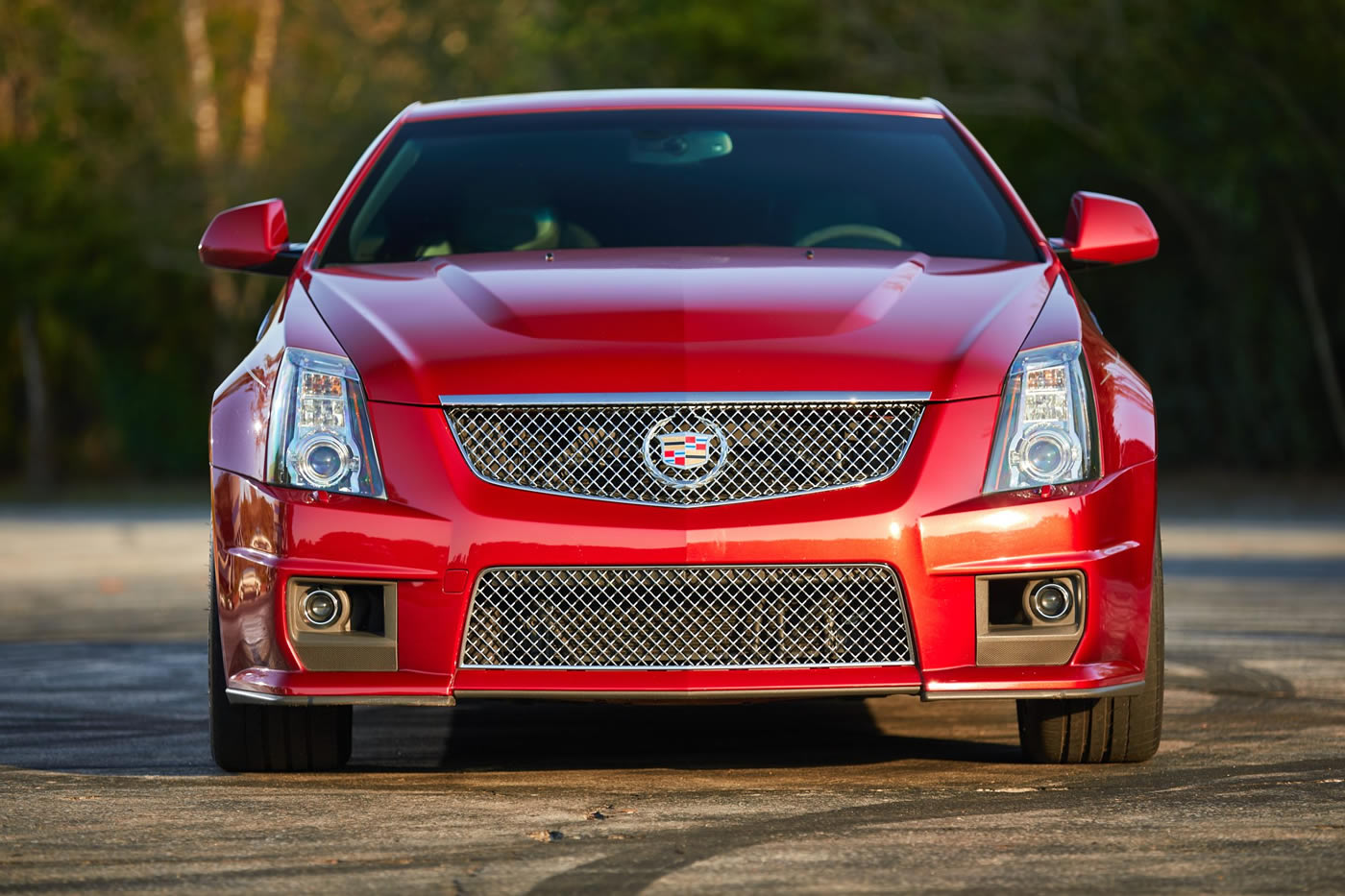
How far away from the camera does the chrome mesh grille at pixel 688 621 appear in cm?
489

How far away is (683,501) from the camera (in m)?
Answer: 4.87

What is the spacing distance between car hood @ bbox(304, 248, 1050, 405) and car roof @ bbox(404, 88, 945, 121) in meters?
1.16

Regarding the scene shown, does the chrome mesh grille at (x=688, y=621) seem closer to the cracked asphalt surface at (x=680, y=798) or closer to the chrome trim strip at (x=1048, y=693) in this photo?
the chrome trim strip at (x=1048, y=693)

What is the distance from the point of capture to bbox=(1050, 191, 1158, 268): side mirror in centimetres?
614

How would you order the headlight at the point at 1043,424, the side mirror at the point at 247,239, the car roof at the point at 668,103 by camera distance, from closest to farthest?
the headlight at the point at 1043,424 → the side mirror at the point at 247,239 → the car roof at the point at 668,103

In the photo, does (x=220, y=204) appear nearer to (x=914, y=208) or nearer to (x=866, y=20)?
(x=866, y=20)

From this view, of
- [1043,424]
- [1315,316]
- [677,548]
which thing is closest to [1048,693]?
[1043,424]

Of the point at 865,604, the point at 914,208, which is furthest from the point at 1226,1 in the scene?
the point at 865,604

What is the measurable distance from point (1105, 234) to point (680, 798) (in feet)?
6.98

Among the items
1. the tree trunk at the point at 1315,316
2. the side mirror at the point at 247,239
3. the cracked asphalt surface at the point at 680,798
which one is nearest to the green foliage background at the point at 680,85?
the tree trunk at the point at 1315,316

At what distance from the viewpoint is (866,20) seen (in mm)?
27312

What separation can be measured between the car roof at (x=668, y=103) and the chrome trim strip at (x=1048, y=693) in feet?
7.32

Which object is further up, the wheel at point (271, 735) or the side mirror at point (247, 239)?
the side mirror at point (247, 239)

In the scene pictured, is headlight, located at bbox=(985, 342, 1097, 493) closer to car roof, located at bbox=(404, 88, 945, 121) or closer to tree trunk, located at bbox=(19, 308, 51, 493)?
car roof, located at bbox=(404, 88, 945, 121)
